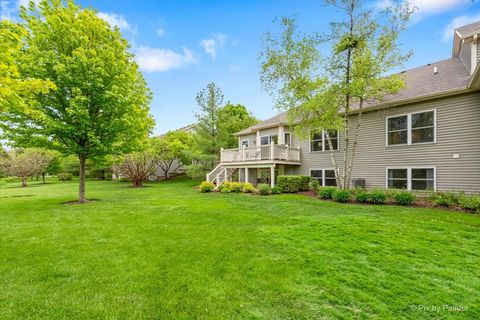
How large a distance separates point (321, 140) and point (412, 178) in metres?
5.19

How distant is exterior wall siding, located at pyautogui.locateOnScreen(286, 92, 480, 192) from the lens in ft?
31.7

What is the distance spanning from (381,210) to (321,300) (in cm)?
647

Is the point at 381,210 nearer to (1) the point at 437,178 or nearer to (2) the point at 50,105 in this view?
(1) the point at 437,178

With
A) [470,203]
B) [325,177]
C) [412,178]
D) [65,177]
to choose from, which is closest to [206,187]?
[325,177]

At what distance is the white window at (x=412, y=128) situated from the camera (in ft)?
35.3

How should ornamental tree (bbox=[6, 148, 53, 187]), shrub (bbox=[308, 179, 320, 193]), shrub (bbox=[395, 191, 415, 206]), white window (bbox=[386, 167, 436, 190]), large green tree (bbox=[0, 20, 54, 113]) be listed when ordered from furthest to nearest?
1. ornamental tree (bbox=[6, 148, 53, 187])
2. shrub (bbox=[308, 179, 320, 193])
3. white window (bbox=[386, 167, 436, 190])
4. shrub (bbox=[395, 191, 415, 206])
5. large green tree (bbox=[0, 20, 54, 113])

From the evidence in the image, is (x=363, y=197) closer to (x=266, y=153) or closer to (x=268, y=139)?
(x=266, y=153)

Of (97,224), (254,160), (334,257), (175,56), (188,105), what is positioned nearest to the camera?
(334,257)

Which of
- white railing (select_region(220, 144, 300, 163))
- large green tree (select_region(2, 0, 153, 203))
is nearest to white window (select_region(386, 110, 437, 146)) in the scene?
white railing (select_region(220, 144, 300, 163))

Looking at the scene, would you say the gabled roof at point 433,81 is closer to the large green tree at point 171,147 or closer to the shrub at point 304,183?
the shrub at point 304,183

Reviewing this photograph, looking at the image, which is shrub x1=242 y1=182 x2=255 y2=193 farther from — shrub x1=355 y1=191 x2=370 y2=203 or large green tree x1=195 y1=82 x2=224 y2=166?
large green tree x1=195 y1=82 x2=224 y2=166

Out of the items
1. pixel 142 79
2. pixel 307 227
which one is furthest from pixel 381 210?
pixel 142 79

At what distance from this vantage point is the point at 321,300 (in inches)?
119

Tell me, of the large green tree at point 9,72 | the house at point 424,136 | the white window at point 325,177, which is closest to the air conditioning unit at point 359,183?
the house at point 424,136
